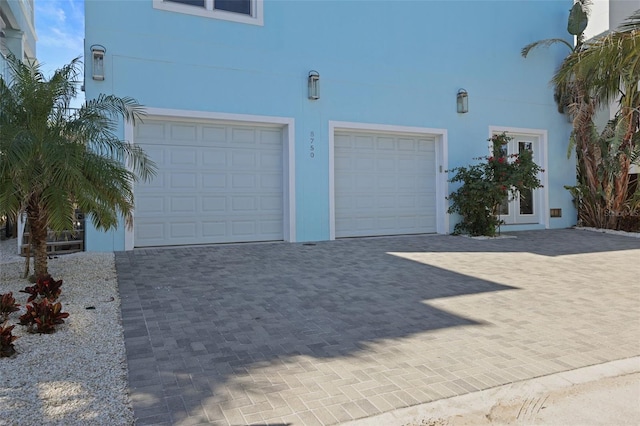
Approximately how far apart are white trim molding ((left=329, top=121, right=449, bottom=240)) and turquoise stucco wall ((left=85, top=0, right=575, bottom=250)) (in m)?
0.13

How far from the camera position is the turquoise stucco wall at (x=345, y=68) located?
8211mm

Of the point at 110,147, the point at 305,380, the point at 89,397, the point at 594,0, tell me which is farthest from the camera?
the point at 594,0

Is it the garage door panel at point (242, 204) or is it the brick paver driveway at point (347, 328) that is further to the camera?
the garage door panel at point (242, 204)

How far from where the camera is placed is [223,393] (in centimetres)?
277

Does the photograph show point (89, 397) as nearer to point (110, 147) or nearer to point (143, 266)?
point (110, 147)

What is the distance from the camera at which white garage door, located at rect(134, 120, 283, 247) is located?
8406 mm

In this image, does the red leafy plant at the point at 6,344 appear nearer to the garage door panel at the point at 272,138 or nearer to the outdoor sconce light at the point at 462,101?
the garage door panel at the point at 272,138

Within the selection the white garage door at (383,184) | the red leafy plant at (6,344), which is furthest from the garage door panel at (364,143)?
the red leafy plant at (6,344)

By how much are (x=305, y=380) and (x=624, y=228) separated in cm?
1198

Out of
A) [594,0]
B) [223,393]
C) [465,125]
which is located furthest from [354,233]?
[594,0]

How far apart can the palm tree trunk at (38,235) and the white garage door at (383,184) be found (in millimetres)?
5879

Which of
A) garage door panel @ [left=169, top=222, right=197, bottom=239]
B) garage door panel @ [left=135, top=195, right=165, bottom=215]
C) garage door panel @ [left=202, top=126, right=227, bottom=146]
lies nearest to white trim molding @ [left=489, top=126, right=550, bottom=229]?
garage door panel @ [left=202, top=126, right=227, bottom=146]

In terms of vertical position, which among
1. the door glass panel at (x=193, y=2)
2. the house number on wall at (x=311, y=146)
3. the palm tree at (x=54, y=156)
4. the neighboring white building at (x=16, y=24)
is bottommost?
the palm tree at (x=54, y=156)

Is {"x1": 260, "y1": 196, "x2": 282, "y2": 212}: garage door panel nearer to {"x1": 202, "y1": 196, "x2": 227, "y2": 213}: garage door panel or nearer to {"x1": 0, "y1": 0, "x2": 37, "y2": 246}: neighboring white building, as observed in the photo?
{"x1": 202, "y1": 196, "x2": 227, "y2": 213}: garage door panel
